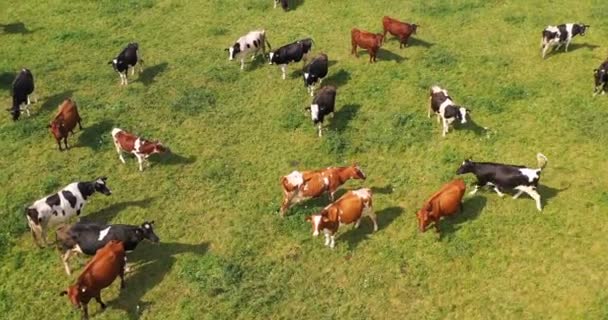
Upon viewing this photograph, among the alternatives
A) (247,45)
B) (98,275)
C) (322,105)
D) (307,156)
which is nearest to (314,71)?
(322,105)

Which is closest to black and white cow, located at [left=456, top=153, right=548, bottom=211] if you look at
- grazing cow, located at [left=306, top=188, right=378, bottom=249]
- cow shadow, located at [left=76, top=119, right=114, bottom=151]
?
grazing cow, located at [left=306, top=188, right=378, bottom=249]

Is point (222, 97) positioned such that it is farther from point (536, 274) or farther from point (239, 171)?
point (536, 274)

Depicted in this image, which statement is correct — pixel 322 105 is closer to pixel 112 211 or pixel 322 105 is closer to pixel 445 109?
pixel 445 109

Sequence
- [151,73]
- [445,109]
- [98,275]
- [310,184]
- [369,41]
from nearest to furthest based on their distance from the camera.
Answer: [98,275], [310,184], [445,109], [369,41], [151,73]

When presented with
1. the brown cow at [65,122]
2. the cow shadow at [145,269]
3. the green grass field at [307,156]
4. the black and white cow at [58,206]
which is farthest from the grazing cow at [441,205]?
the brown cow at [65,122]

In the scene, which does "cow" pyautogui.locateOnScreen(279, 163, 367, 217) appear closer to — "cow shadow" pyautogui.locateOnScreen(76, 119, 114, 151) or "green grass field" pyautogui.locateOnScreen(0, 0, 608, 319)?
"green grass field" pyautogui.locateOnScreen(0, 0, 608, 319)

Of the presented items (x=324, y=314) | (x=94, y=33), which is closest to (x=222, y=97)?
(x=94, y=33)
